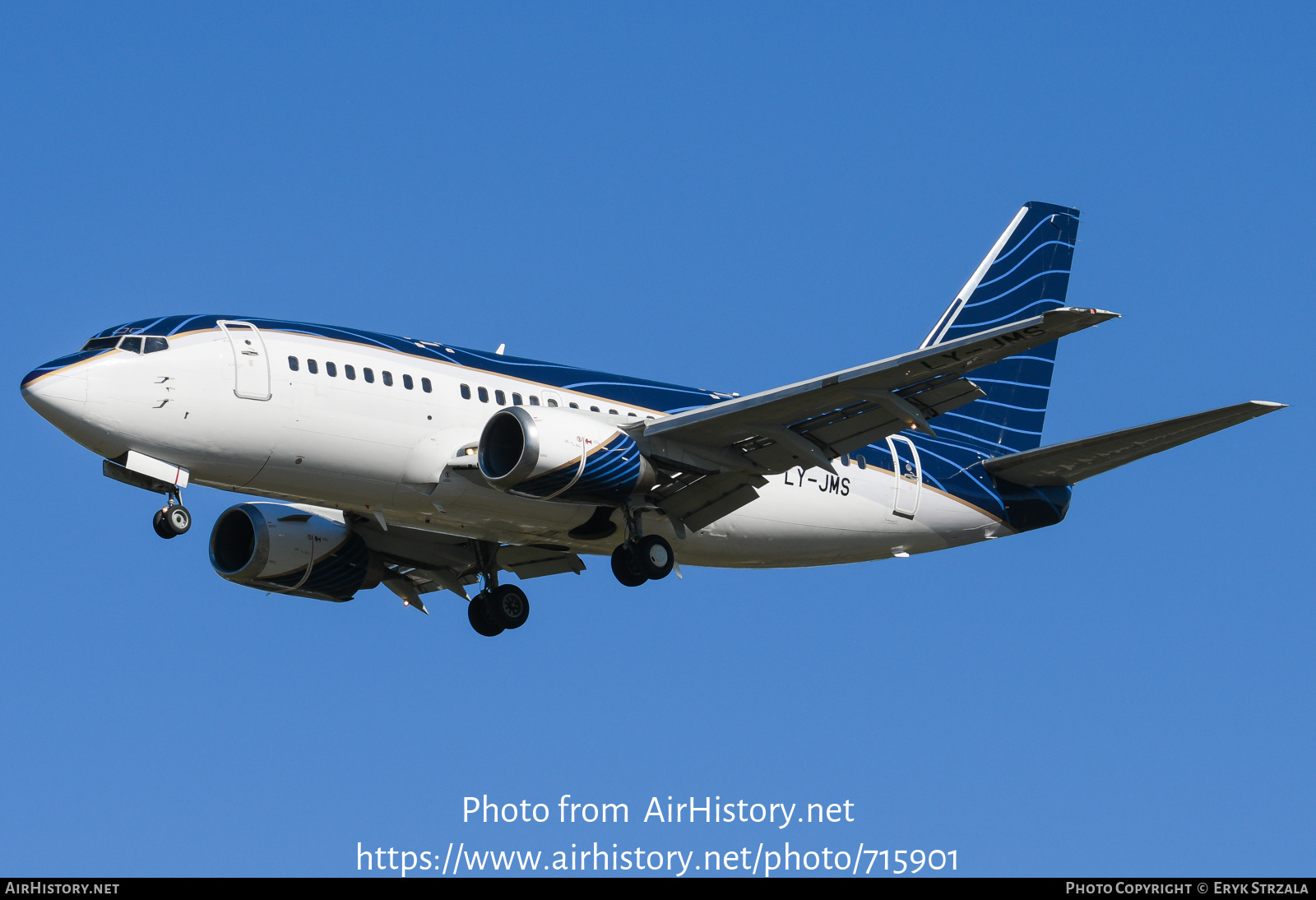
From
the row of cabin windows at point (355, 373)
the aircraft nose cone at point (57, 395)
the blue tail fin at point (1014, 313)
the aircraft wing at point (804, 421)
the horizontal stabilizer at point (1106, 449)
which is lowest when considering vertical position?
the aircraft nose cone at point (57, 395)

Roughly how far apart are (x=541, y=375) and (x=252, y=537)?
6.94 metres

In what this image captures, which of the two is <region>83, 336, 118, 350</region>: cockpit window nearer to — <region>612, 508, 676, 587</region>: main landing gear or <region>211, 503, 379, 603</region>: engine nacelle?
<region>211, 503, 379, 603</region>: engine nacelle

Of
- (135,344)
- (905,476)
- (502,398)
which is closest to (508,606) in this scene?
(502,398)

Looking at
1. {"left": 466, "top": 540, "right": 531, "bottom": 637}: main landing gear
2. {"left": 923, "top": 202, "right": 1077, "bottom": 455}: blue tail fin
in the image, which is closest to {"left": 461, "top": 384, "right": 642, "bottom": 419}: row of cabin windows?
{"left": 466, "top": 540, "right": 531, "bottom": 637}: main landing gear

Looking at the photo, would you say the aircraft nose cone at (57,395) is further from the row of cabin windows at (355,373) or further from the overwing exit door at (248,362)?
the row of cabin windows at (355,373)

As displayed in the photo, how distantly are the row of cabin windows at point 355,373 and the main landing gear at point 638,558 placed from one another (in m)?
4.61

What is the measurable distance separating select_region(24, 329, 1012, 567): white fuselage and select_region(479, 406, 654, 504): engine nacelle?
644 millimetres

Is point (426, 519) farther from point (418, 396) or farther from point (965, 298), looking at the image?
point (965, 298)

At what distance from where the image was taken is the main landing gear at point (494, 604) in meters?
32.1

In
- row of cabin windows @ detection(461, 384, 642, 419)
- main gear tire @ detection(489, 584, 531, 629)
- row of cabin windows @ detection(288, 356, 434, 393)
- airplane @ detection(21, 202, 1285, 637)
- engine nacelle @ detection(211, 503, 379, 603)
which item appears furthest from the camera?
main gear tire @ detection(489, 584, 531, 629)

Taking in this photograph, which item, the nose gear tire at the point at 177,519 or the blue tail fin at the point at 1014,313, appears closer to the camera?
the nose gear tire at the point at 177,519

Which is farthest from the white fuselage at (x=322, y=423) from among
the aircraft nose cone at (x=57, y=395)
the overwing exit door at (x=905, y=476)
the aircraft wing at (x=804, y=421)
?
the overwing exit door at (x=905, y=476)

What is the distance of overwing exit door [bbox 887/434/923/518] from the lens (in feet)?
107

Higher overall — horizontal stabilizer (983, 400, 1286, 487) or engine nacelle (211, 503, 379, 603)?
horizontal stabilizer (983, 400, 1286, 487)
